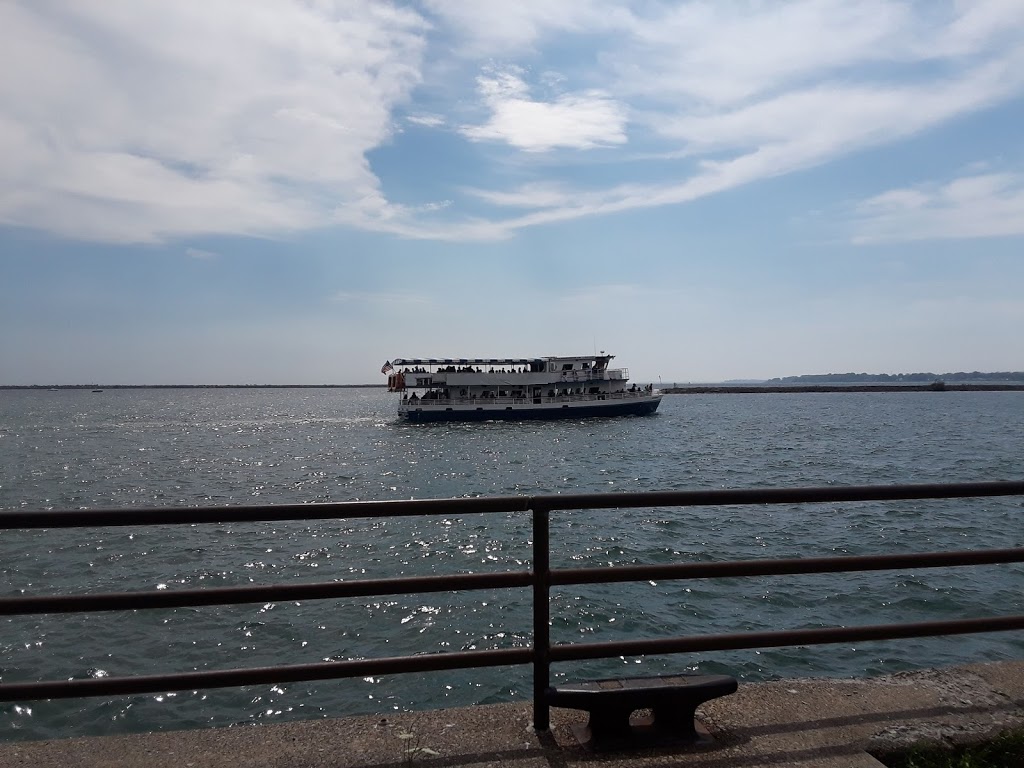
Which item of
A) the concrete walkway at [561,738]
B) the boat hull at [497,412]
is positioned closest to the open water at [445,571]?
the concrete walkway at [561,738]

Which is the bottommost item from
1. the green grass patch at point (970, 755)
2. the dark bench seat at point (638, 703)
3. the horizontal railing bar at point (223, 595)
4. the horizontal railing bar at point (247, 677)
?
the green grass patch at point (970, 755)

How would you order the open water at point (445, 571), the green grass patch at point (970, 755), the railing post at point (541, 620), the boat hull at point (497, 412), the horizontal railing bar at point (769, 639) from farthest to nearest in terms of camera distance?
the boat hull at point (497, 412)
the open water at point (445, 571)
the horizontal railing bar at point (769, 639)
the railing post at point (541, 620)
the green grass patch at point (970, 755)

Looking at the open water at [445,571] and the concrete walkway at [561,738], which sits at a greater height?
the concrete walkway at [561,738]

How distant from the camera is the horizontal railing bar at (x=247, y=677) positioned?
302 centimetres

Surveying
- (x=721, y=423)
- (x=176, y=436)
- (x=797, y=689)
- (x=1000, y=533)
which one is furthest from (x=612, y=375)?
(x=797, y=689)

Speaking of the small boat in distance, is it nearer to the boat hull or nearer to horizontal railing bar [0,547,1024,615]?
the boat hull

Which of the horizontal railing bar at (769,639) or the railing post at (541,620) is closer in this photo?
the railing post at (541,620)

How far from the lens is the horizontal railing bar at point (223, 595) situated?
9.61ft

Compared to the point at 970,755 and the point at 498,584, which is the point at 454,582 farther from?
the point at 970,755

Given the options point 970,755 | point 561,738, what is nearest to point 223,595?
point 561,738

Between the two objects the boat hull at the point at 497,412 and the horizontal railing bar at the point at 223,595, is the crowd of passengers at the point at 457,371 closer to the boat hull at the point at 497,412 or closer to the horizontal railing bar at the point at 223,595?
the boat hull at the point at 497,412

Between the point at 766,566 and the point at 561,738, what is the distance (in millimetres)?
1221

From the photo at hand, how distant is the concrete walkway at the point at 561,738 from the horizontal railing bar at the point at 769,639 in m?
0.32

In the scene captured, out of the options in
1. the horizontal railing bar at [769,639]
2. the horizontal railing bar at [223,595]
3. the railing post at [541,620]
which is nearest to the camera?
the horizontal railing bar at [223,595]
